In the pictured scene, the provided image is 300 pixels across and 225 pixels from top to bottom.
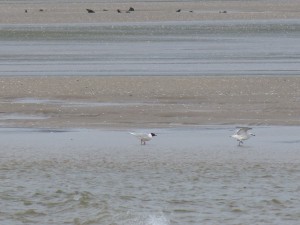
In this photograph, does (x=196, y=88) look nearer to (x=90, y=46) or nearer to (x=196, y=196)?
(x=196, y=196)

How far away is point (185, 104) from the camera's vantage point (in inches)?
782

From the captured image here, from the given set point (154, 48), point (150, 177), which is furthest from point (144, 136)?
point (154, 48)

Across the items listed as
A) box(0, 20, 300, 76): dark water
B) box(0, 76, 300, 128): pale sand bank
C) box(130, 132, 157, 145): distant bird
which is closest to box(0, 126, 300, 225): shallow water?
box(130, 132, 157, 145): distant bird

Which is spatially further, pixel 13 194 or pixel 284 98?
pixel 284 98

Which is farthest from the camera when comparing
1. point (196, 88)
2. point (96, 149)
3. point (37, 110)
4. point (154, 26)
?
point (154, 26)

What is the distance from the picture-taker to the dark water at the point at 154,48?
26.9m

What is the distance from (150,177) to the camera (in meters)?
13.1

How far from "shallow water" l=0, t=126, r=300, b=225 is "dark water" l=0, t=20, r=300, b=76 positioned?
911 centimetres

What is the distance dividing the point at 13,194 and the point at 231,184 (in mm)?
2612

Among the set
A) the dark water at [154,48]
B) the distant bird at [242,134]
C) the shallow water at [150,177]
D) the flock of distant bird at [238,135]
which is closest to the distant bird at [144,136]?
the flock of distant bird at [238,135]

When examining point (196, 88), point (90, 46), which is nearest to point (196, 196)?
point (196, 88)

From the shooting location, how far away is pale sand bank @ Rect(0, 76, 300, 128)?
1808 centimetres

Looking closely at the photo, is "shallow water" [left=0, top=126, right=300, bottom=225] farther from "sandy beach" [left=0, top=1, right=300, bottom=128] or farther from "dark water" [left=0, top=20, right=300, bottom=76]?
"dark water" [left=0, top=20, right=300, bottom=76]

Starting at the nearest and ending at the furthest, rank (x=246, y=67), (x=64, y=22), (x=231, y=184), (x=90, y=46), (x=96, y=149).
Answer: (x=231, y=184) → (x=96, y=149) → (x=246, y=67) → (x=90, y=46) → (x=64, y=22)
